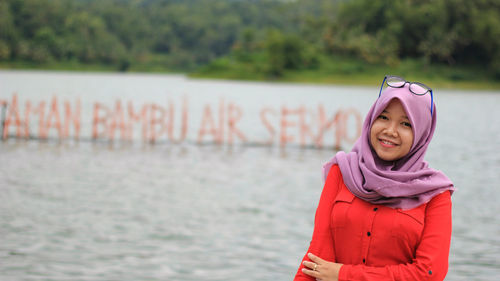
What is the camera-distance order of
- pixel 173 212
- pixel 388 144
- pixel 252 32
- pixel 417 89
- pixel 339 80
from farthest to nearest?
Result: pixel 252 32
pixel 339 80
pixel 173 212
pixel 388 144
pixel 417 89

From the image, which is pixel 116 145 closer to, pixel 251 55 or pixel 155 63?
pixel 251 55

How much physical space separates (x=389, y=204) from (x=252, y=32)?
4403 inches

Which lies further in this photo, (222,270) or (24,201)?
(24,201)

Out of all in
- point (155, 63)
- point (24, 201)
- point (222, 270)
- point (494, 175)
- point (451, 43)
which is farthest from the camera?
point (155, 63)

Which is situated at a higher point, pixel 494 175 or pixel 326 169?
pixel 326 169

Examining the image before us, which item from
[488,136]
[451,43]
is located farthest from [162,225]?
[451,43]

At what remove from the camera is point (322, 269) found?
2861mm

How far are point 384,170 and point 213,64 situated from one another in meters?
100

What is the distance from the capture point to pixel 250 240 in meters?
8.22

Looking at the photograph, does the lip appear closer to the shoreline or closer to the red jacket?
the red jacket

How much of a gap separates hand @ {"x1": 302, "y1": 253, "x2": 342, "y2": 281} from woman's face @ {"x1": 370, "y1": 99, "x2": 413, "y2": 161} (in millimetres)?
527

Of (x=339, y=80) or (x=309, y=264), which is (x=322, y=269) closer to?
(x=309, y=264)

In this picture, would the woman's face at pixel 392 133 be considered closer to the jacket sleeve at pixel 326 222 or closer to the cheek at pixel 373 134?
the cheek at pixel 373 134

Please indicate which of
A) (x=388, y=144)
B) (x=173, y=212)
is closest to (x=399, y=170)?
(x=388, y=144)
